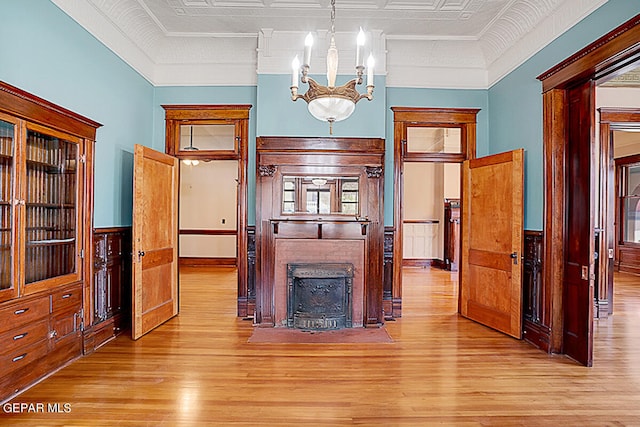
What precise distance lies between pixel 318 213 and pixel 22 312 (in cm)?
297

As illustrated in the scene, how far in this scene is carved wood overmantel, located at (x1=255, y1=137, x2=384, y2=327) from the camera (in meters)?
4.78

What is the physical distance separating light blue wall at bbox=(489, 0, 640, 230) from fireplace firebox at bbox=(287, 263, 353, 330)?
2.19 metres

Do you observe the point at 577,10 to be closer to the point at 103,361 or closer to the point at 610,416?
the point at 610,416

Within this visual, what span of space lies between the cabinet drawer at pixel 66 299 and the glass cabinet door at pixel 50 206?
0.15 m

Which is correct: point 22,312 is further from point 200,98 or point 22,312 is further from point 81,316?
point 200,98

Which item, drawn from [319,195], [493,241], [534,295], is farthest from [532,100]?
[319,195]

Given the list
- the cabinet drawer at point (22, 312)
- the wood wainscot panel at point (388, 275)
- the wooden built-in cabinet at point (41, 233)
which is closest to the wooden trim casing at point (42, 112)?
the wooden built-in cabinet at point (41, 233)

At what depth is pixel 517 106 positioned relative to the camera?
15.2 ft

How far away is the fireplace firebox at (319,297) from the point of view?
4.61 meters

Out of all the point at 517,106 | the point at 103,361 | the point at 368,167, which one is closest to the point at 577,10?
the point at 517,106

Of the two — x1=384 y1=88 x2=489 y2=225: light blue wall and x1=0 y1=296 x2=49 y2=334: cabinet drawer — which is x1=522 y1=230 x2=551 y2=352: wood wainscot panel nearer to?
x1=384 y1=88 x2=489 y2=225: light blue wall

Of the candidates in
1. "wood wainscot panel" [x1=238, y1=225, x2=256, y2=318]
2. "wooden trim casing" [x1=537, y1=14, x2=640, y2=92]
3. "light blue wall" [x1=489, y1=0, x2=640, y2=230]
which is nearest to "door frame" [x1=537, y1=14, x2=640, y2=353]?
"wooden trim casing" [x1=537, y1=14, x2=640, y2=92]

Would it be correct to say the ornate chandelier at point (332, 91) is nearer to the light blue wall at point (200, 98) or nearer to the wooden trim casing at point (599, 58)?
the wooden trim casing at point (599, 58)

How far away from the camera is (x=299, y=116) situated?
4.93m
